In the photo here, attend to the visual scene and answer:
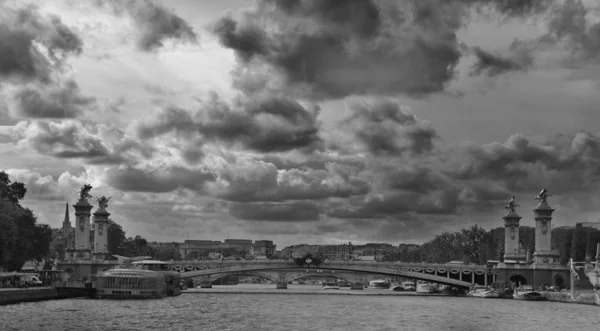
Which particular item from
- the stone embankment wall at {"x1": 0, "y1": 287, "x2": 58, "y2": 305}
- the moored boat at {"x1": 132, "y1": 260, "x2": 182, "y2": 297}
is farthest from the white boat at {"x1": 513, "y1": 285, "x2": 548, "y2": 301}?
the stone embankment wall at {"x1": 0, "y1": 287, "x2": 58, "y2": 305}

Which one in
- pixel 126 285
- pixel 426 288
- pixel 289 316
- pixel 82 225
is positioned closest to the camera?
pixel 289 316

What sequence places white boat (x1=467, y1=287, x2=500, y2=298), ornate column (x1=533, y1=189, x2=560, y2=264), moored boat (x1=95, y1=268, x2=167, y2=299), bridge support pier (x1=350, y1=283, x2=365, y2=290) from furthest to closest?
bridge support pier (x1=350, y1=283, x2=365, y2=290)
ornate column (x1=533, y1=189, x2=560, y2=264)
white boat (x1=467, y1=287, x2=500, y2=298)
moored boat (x1=95, y1=268, x2=167, y2=299)

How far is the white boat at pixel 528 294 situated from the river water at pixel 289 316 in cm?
1036

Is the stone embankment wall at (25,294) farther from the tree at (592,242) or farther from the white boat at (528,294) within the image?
the tree at (592,242)

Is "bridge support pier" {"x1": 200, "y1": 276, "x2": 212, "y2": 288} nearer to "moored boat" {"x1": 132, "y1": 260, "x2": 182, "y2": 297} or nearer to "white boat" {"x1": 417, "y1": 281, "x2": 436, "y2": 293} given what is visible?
"white boat" {"x1": 417, "y1": 281, "x2": 436, "y2": 293}

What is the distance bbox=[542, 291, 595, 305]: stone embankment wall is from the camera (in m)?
111

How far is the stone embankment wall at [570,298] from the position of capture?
111 metres

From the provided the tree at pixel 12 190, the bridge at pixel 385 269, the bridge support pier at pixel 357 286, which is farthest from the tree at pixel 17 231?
the bridge support pier at pixel 357 286

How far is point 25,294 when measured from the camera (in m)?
92.5

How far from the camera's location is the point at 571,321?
83.2 meters

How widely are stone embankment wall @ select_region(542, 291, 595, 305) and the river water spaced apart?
3540mm

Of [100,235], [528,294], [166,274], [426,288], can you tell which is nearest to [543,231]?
[528,294]

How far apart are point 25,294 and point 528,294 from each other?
62256mm

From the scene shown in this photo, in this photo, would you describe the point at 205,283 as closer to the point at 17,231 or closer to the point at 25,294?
the point at 17,231
